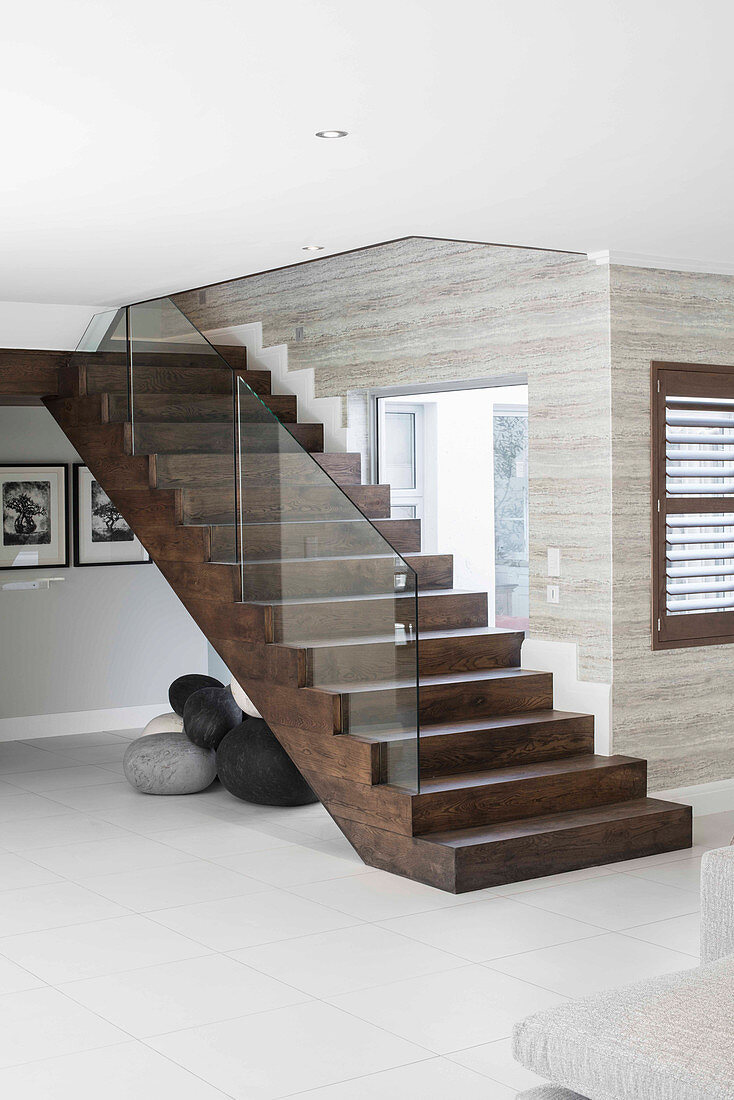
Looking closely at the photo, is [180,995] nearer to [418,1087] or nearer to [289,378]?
[418,1087]

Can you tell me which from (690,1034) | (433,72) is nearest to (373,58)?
(433,72)

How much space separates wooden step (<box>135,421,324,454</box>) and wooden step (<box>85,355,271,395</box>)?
0.20 m

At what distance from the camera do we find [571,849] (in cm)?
524

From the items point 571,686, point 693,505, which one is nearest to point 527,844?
point 571,686

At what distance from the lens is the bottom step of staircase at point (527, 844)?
4965 millimetres

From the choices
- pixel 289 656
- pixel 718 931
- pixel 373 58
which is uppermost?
pixel 373 58

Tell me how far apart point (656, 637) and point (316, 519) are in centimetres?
176

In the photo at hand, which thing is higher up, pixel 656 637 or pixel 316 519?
pixel 316 519

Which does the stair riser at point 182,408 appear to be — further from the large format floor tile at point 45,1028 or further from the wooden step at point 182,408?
the large format floor tile at point 45,1028

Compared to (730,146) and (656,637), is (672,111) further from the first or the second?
(656,637)

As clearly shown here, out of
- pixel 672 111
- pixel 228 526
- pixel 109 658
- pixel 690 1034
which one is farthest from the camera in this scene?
pixel 109 658

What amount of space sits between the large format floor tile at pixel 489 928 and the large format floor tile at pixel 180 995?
67cm

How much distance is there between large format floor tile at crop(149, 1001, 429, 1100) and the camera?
3.26m

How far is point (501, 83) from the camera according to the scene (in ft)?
10.6
